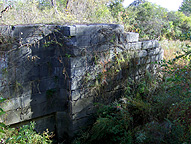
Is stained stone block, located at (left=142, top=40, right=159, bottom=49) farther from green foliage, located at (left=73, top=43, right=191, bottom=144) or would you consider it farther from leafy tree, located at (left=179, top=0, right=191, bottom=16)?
leafy tree, located at (left=179, top=0, right=191, bottom=16)

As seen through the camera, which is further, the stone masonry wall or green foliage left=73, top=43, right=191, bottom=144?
the stone masonry wall

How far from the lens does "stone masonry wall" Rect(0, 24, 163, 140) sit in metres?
3.88

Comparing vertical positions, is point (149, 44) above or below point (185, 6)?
below

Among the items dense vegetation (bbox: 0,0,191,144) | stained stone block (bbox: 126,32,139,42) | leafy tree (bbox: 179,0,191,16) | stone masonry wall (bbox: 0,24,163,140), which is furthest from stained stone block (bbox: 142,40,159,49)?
leafy tree (bbox: 179,0,191,16)

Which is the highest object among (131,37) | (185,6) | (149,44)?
(185,6)

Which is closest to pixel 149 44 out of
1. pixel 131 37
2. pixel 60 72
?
pixel 131 37

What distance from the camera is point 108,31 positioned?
4.78m

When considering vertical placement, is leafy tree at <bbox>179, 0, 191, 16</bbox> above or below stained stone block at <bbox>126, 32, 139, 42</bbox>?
above

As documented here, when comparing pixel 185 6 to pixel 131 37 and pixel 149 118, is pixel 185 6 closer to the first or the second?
pixel 131 37

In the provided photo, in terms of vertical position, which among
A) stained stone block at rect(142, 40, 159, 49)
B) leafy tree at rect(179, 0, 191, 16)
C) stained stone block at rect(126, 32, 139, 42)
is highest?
leafy tree at rect(179, 0, 191, 16)

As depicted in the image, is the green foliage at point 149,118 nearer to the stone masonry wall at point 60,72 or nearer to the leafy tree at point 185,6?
the stone masonry wall at point 60,72

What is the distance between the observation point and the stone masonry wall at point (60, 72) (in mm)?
3883

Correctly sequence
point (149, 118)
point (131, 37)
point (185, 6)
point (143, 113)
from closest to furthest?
point (149, 118) → point (143, 113) → point (131, 37) → point (185, 6)

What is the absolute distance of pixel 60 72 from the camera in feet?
14.5
